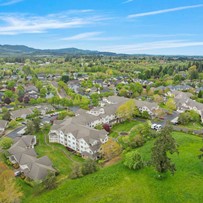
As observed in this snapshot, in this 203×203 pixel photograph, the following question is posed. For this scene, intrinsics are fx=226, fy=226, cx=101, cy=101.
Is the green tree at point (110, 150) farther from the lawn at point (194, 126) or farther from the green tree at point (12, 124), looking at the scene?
the green tree at point (12, 124)

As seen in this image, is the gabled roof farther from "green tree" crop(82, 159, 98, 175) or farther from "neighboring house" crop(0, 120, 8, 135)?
"green tree" crop(82, 159, 98, 175)

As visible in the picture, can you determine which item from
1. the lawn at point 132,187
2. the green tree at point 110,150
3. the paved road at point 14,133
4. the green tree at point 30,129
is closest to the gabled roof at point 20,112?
the paved road at point 14,133

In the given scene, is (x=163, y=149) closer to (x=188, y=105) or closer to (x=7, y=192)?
(x=7, y=192)

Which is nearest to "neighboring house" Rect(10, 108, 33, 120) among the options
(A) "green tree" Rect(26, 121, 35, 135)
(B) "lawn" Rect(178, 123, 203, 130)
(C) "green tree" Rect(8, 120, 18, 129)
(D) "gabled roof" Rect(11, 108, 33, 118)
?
(D) "gabled roof" Rect(11, 108, 33, 118)

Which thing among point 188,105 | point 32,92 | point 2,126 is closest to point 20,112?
point 2,126

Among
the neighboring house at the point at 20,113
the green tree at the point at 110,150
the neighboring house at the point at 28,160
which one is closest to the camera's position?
the neighboring house at the point at 28,160

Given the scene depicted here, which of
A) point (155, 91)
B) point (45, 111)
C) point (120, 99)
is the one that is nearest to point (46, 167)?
point (45, 111)
